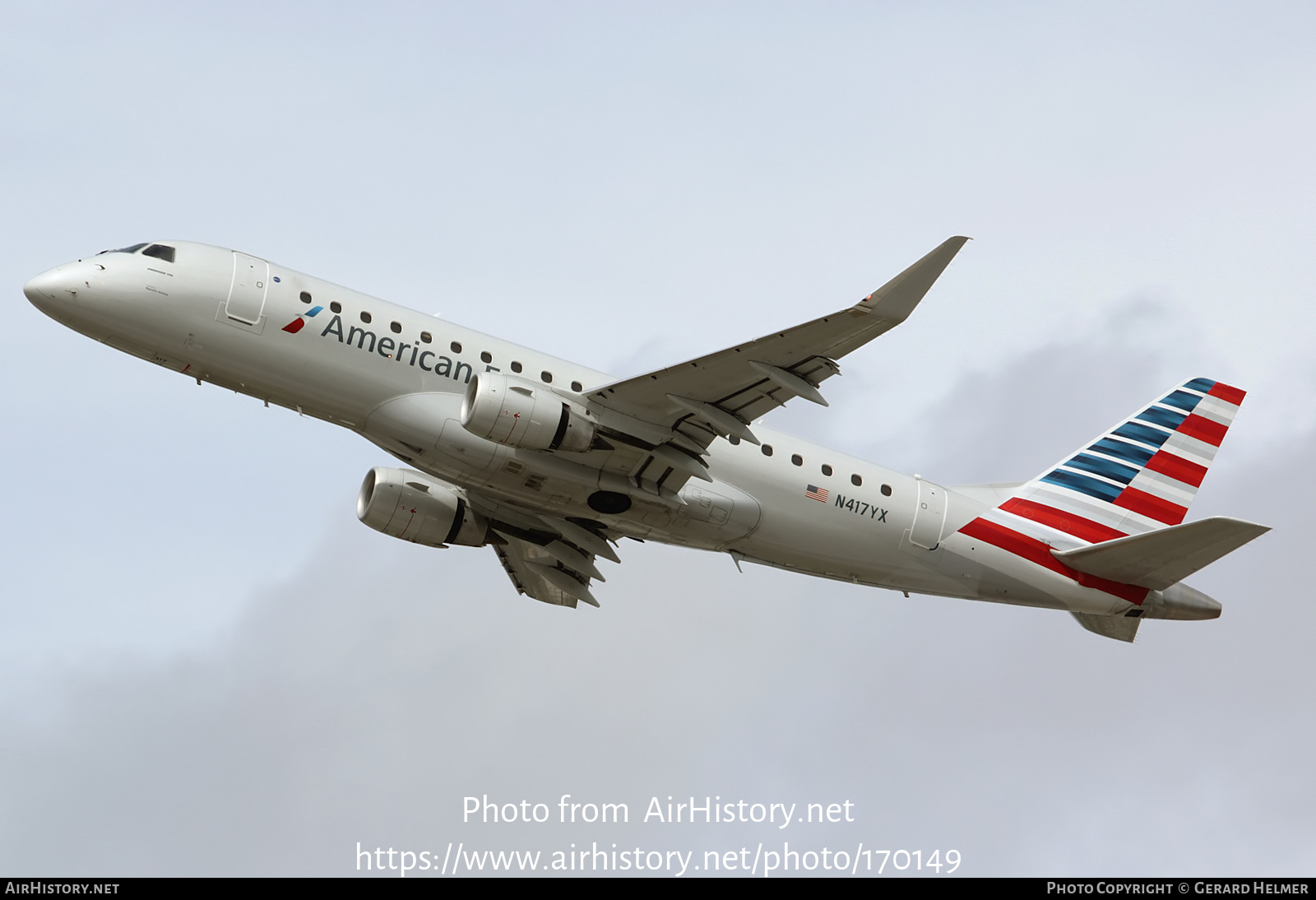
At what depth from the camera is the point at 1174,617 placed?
1478 inches

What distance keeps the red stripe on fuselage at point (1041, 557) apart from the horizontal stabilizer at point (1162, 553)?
0.16m

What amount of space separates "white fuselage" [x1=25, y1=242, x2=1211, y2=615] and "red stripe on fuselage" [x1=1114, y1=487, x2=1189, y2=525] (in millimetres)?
7441

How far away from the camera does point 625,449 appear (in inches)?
1270

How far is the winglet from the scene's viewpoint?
26.9 m

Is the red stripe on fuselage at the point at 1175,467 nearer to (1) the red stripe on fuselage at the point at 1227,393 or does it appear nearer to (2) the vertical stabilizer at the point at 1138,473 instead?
(2) the vertical stabilizer at the point at 1138,473

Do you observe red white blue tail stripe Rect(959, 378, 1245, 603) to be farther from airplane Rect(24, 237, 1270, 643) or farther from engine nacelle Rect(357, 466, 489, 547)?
engine nacelle Rect(357, 466, 489, 547)

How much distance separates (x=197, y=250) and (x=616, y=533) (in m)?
12.7

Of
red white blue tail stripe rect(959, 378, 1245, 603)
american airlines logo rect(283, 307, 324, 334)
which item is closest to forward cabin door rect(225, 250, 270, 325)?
american airlines logo rect(283, 307, 324, 334)

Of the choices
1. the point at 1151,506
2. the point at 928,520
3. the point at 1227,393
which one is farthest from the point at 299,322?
the point at 1227,393

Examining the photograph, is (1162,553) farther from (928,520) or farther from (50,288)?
(50,288)

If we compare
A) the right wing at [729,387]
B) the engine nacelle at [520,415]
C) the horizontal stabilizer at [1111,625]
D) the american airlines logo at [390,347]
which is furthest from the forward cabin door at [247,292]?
the horizontal stabilizer at [1111,625]

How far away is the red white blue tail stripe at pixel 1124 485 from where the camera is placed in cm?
3697

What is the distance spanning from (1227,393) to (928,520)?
1189cm

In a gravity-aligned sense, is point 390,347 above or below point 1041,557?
above
